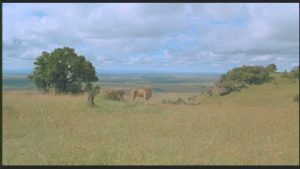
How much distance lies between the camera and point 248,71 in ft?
127

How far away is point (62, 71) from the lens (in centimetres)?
3575

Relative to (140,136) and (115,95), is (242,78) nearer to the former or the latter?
(115,95)

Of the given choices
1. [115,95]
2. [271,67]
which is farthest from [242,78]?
[115,95]

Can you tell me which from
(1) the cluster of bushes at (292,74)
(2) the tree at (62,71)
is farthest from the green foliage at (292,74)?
(2) the tree at (62,71)

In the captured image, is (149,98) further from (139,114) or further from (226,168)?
(226,168)

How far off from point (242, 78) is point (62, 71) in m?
16.5

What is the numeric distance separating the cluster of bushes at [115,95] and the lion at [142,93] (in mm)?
947

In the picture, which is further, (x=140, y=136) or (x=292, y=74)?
(x=292, y=74)

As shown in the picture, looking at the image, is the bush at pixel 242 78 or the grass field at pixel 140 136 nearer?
the grass field at pixel 140 136

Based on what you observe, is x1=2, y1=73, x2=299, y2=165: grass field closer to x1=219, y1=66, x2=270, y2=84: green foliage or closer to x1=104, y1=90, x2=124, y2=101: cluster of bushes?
x1=104, y1=90, x2=124, y2=101: cluster of bushes

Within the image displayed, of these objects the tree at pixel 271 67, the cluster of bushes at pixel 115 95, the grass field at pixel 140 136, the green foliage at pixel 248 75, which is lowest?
the grass field at pixel 140 136

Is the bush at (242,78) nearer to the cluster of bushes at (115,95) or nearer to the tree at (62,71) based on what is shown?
the tree at (62,71)

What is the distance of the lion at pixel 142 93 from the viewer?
25.5 metres

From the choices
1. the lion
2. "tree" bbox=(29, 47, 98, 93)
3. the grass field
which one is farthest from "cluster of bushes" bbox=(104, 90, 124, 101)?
"tree" bbox=(29, 47, 98, 93)
